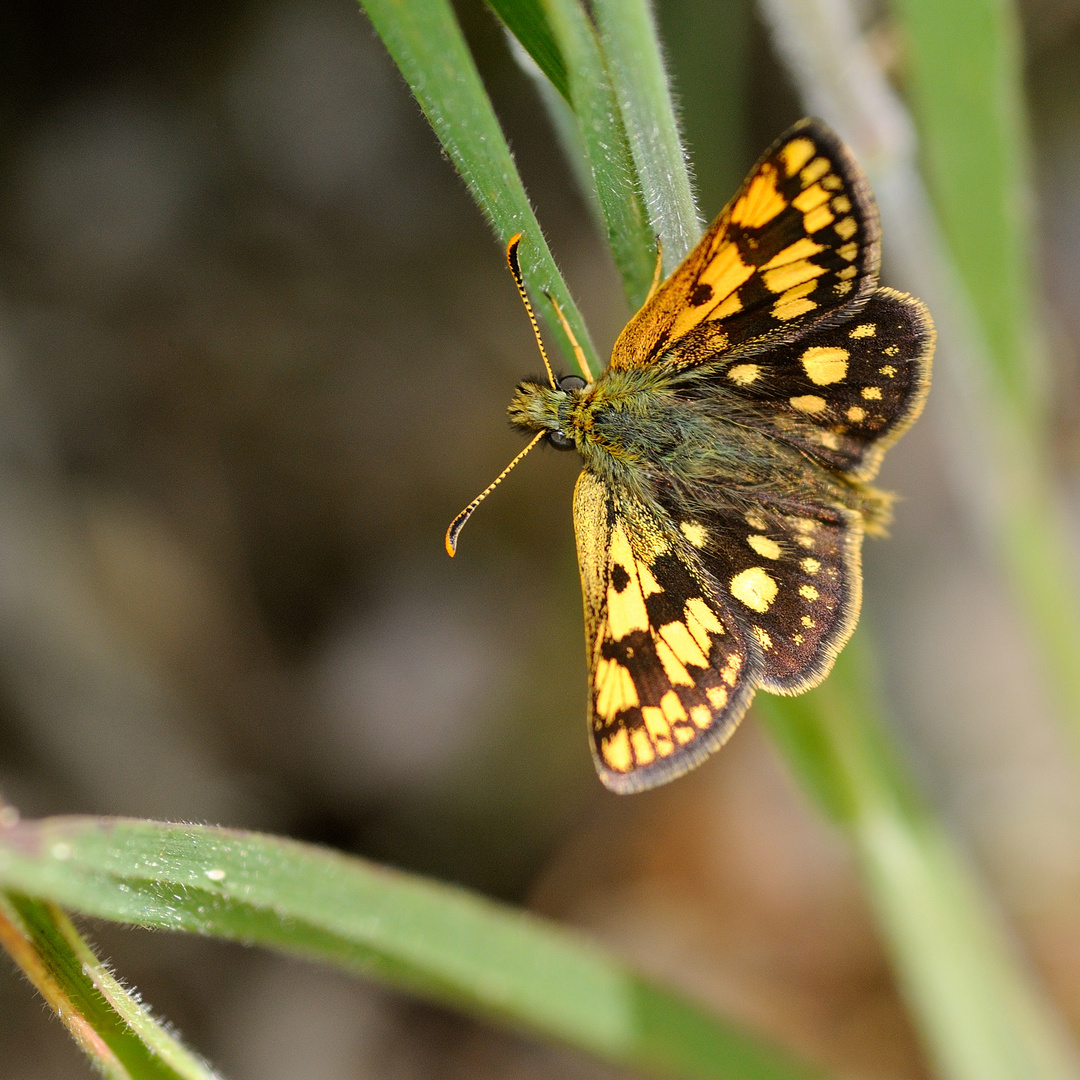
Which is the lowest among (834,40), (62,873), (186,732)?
(186,732)

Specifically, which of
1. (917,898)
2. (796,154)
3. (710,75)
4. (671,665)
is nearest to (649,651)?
(671,665)

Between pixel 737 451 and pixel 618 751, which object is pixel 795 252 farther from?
pixel 618 751

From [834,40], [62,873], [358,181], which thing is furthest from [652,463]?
[358,181]

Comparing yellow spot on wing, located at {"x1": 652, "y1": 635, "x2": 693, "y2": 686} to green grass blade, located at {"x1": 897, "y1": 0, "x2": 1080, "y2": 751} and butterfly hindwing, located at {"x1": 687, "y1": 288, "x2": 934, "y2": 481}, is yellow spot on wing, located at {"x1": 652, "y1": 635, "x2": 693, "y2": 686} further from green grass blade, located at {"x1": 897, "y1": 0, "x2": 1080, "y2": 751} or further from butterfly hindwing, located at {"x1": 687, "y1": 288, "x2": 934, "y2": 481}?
green grass blade, located at {"x1": 897, "y1": 0, "x2": 1080, "y2": 751}

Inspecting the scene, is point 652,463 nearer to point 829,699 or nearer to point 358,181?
point 829,699

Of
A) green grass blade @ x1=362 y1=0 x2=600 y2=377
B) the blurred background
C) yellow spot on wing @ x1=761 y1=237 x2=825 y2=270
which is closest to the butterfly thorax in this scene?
yellow spot on wing @ x1=761 y1=237 x2=825 y2=270

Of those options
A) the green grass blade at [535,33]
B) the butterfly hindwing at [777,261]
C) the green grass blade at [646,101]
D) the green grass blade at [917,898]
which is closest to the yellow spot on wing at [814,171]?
the butterfly hindwing at [777,261]

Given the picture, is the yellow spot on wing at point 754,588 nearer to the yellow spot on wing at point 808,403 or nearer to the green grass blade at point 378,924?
the yellow spot on wing at point 808,403
